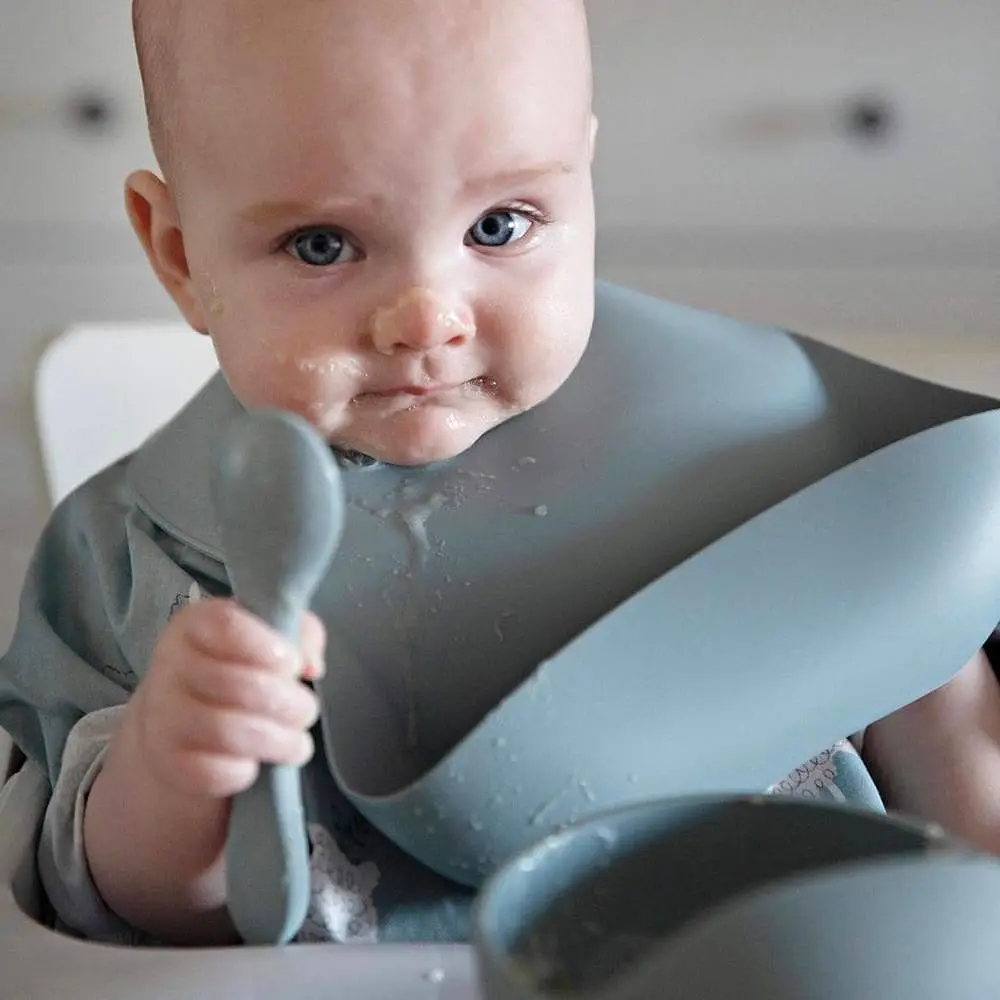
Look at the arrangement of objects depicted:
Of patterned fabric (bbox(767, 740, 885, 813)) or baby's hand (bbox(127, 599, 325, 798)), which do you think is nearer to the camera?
baby's hand (bbox(127, 599, 325, 798))

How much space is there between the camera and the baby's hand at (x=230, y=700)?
0.42 m

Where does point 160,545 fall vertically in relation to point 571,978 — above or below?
above

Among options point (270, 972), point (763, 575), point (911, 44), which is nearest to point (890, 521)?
point (763, 575)

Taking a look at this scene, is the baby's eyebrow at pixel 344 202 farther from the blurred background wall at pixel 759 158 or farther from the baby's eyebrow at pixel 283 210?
the blurred background wall at pixel 759 158

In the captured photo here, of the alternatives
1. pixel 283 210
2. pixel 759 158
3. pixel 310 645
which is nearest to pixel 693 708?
pixel 310 645

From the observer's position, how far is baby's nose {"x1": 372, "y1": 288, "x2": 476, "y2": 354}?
52 cm

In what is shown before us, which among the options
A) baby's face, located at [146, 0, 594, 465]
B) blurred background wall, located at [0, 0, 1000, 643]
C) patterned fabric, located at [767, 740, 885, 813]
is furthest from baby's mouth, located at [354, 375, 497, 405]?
blurred background wall, located at [0, 0, 1000, 643]

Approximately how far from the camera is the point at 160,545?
664 millimetres

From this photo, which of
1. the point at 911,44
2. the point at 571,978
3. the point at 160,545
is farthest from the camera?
the point at 911,44

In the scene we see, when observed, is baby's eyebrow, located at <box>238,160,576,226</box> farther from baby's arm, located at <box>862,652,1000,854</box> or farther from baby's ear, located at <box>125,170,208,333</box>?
baby's arm, located at <box>862,652,1000,854</box>

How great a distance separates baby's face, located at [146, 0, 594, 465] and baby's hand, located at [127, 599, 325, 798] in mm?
137

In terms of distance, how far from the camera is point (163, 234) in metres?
0.65

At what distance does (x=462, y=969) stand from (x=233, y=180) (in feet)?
1.01

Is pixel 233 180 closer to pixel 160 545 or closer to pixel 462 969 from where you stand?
pixel 160 545
